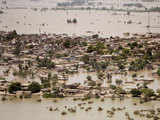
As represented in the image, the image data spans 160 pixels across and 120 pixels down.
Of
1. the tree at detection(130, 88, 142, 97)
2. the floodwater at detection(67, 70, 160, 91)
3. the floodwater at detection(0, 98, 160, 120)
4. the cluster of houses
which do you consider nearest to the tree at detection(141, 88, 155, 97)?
the tree at detection(130, 88, 142, 97)

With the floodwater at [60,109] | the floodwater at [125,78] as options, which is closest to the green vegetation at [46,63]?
the floodwater at [125,78]

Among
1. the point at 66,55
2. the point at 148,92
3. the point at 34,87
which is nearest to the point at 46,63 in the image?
the point at 66,55

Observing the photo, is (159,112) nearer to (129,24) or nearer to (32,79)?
(32,79)

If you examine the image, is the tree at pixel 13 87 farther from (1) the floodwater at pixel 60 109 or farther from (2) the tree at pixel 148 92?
(2) the tree at pixel 148 92

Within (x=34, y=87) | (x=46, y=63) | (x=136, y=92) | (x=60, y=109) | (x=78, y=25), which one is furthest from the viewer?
(x=78, y=25)

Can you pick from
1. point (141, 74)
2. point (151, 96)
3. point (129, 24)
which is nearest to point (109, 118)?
point (151, 96)

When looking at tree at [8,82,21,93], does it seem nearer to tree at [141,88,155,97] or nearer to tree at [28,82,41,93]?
tree at [28,82,41,93]

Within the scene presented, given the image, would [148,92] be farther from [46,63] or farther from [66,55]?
[66,55]

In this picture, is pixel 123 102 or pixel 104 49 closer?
pixel 123 102

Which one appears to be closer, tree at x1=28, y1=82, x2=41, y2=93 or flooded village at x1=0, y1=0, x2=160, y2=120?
flooded village at x1=0, y1=0, x2=160, y2=120
